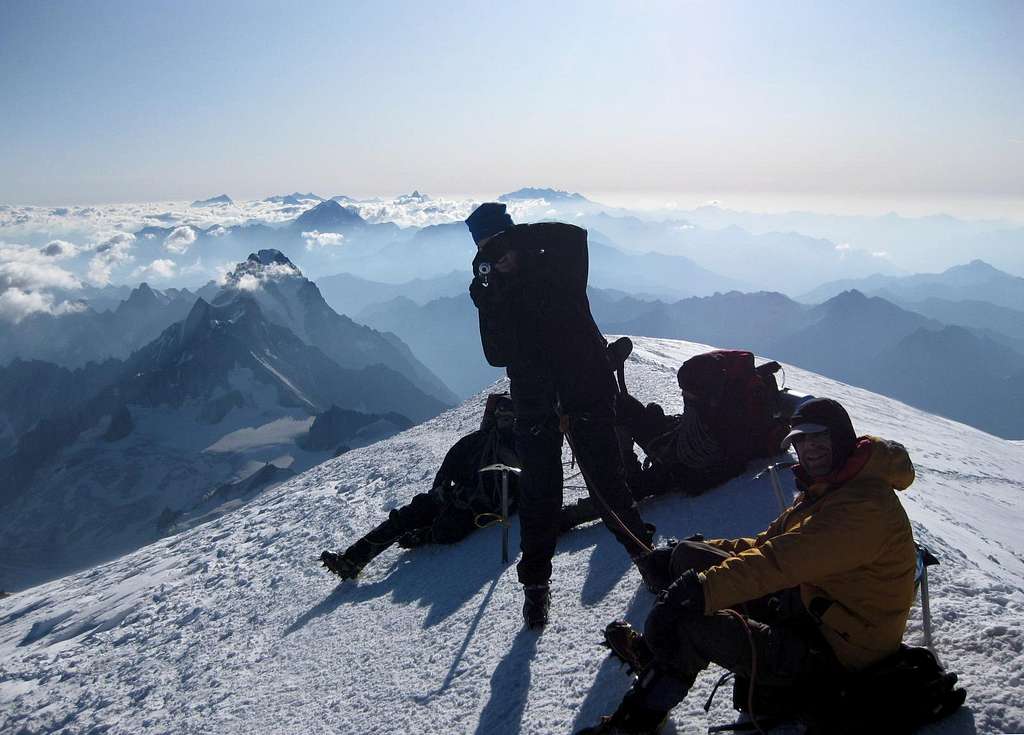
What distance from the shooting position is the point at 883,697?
2967 millimetres

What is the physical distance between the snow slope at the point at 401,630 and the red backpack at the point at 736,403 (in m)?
0.47

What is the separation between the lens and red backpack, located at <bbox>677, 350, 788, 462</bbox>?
650 centimetres

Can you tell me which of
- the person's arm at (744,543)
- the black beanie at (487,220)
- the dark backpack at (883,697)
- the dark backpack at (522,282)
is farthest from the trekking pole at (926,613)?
the black beanie at (487,220)

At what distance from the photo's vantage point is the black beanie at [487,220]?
19.4 ft

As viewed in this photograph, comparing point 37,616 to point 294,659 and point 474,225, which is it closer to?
point 294,659

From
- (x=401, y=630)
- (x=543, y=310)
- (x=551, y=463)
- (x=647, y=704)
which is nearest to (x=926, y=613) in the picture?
(x=647, y=704)

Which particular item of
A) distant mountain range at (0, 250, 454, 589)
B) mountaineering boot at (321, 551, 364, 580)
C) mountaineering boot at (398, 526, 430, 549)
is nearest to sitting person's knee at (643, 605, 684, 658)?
mountaineering boot at (398, 526, 430, 549)

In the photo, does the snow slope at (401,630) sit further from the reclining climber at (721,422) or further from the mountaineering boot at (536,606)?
the reclining climber at (721,422)

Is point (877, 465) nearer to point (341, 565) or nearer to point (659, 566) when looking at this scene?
point (659, 566)

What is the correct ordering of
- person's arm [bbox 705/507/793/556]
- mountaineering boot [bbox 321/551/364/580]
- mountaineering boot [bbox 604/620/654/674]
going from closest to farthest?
1. mountaineering boot [bbox 604/620/654/674]
2. person's arm [bbox 705/507/793/556]
3. mountaineering boot [bbox 321/551/364/580]

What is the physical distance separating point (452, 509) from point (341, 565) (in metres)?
1.61

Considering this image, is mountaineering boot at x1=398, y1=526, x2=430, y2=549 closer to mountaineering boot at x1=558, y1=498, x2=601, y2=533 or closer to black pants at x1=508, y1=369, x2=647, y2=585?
mountaineering boot at x1=558, y1=498, x2=601, y2=533

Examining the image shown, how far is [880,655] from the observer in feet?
10.2

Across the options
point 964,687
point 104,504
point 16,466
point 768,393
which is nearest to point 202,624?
point 768,393
